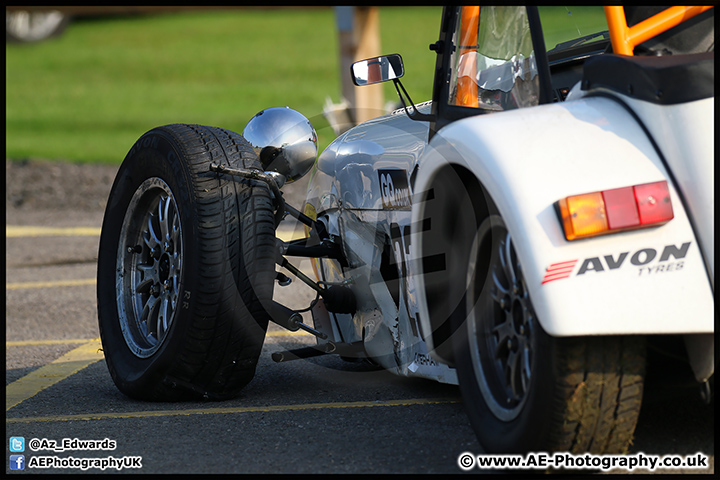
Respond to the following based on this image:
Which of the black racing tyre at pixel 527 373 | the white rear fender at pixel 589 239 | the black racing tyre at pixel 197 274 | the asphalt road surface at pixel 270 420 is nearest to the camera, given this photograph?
the white rear fender at pixel 589 239

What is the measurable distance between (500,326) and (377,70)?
138cm

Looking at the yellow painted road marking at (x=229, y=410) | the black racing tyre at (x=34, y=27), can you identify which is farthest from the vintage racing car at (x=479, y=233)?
the black racing tyre at (x=34, y=27)

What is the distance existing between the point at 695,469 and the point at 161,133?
2.70m

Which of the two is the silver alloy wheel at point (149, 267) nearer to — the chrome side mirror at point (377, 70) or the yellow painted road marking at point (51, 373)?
the yellow painted road marking at point (51, 373)

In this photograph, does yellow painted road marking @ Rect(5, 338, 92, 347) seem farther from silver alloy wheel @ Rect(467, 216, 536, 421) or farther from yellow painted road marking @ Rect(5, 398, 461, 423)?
silver alloy wheel @ Rect(467, 216, 536, 421)

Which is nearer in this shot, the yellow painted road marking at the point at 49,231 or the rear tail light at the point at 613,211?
the rear tail light at the point at 613,211

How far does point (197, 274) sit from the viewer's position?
400cm

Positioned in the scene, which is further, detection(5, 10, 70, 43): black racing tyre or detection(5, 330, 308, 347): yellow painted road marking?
detection(5, 10, 70, 43): black racing tyre

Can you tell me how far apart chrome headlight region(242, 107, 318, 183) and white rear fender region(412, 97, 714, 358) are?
1.80 meters

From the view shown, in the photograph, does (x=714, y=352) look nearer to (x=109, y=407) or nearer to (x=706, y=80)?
(x=706, y=80)

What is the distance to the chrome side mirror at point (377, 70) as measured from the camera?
4.06 m

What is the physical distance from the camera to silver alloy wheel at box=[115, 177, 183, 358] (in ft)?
14.4

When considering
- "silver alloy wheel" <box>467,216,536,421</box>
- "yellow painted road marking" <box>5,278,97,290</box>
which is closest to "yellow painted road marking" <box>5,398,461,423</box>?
"silver alloy wheel" <box>467,216,536,421</box>

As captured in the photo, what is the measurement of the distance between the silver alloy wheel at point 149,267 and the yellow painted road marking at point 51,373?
46cm
